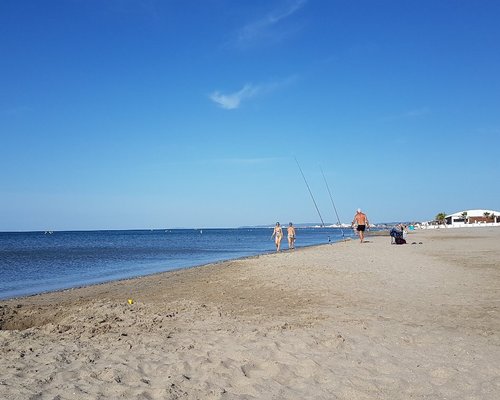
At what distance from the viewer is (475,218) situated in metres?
92.4

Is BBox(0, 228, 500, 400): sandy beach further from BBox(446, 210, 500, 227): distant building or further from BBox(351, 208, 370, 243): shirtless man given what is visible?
BBox(446, 210, 500, 227): distant building

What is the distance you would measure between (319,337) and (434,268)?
27.4 ft

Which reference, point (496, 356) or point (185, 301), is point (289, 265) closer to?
point (185, 301)

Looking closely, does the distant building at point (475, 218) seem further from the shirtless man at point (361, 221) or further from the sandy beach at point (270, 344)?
the sandy beach at point (270, 344)

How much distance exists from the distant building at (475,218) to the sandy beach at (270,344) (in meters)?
86.2

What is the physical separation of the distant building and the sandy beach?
283 ft

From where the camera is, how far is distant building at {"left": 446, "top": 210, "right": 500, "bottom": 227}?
88.3 metres

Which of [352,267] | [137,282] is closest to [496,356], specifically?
[352,267]

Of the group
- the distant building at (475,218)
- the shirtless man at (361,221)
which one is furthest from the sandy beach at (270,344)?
the distant building at (475,218)

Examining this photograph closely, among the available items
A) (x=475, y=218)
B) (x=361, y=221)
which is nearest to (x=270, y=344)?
(x=361, y=221)

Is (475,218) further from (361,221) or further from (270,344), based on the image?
(270,344)

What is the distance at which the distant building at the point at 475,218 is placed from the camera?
88312mm

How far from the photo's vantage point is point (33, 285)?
628 inches

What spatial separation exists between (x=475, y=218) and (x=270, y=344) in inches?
3895
